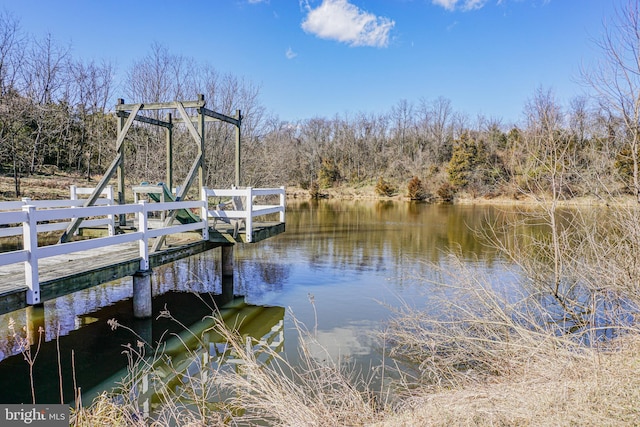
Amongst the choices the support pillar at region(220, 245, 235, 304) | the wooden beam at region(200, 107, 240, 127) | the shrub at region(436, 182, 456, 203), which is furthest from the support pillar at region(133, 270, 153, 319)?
the shrub at region(436, 182, 456, 203)

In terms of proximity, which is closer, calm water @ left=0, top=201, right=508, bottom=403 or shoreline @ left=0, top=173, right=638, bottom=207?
calm water @ left=0, top=201, right=508, bottom=403

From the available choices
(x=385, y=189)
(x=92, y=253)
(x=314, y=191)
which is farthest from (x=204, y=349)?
(x=314, y=191)

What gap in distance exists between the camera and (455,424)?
11.1 feet

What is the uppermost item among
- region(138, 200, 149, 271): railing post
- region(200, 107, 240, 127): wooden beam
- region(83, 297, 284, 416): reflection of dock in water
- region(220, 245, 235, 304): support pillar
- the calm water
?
region(200, 107, 240, 127): wooden beam

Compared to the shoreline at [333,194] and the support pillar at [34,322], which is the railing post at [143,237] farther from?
the shoreline at [333,194]

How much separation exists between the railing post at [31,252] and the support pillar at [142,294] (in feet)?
6.87

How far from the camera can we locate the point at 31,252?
16.8ft

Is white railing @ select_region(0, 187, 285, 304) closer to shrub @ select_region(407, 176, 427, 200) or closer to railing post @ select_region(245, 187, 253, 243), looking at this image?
railing post @ select_region(245, 187, 253, 243)

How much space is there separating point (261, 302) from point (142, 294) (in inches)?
106

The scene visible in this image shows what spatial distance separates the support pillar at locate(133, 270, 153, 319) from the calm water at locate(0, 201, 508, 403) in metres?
0.15

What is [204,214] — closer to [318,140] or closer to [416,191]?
[416,191]

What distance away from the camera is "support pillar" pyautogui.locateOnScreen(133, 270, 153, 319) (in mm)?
7324

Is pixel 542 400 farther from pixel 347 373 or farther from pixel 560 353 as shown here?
pixel 347 373

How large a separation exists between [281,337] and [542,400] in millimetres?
4569
